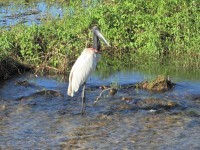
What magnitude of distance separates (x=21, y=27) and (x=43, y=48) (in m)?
1.03

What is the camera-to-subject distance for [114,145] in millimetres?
7160

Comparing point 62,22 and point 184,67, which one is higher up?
point 62,22

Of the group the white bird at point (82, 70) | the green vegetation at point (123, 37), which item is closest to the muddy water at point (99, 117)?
the white bird at point (82, 70)

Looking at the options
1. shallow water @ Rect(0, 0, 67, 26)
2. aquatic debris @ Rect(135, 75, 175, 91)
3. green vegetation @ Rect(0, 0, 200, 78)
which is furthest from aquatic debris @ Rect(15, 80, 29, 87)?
shallow water @ Rect(0, 0, 67, 26)

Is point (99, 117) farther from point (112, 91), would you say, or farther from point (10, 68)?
point (10, 68)

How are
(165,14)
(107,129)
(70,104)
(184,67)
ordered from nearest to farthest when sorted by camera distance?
(107,129) → (70,104) → (184,67) → (165,14)

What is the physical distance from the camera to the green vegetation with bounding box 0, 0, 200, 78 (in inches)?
456

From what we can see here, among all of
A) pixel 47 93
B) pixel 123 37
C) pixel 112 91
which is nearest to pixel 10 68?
pixel 47 93

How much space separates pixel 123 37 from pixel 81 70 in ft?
12.4

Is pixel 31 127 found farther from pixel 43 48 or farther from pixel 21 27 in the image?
pixel 21 27

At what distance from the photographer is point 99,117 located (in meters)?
8.43

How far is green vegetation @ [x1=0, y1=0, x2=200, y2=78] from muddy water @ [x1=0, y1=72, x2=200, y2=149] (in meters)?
1.05

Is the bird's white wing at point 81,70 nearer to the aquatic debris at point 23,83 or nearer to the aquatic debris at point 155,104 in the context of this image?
the aquatic debris at point 155,104

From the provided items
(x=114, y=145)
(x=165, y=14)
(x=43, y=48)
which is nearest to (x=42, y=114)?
(x=114, y=145)
